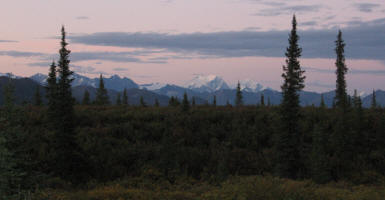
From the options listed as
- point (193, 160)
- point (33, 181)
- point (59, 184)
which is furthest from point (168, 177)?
point (33, 181)

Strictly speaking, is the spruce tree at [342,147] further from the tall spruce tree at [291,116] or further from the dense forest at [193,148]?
the tall spruce tree at [291,116]

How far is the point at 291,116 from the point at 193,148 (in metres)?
7.18

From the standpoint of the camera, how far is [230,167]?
74.9 ft

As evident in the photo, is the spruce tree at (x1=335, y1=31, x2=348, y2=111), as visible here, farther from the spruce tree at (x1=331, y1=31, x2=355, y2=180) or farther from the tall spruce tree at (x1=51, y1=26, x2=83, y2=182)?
the tall spruce tree at (x1=51, y1=26, x2=83, y2=182)

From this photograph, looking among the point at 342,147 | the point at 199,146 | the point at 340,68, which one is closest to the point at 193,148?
the point at 199,146

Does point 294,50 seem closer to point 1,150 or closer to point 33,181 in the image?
point 33,181

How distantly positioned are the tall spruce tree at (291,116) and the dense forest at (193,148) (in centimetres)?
7

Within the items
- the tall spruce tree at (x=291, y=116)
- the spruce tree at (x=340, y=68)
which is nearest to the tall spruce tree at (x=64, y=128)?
the tall spruce tree at (x=291, y=116)

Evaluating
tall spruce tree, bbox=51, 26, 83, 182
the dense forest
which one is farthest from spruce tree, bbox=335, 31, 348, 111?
tall spruce tree, bbox=51, 26, 83, 182

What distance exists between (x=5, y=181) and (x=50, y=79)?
24.5m

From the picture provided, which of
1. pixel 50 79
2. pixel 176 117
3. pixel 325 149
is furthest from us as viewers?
pixel 50 79

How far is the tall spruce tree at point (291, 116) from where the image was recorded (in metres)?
21.5

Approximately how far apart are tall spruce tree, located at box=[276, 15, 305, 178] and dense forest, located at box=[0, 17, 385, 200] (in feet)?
0.21

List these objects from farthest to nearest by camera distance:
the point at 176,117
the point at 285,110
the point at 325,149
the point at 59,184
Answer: the point at 176,117
the point at 325,149
the point at 285,110
the point at 59,184
